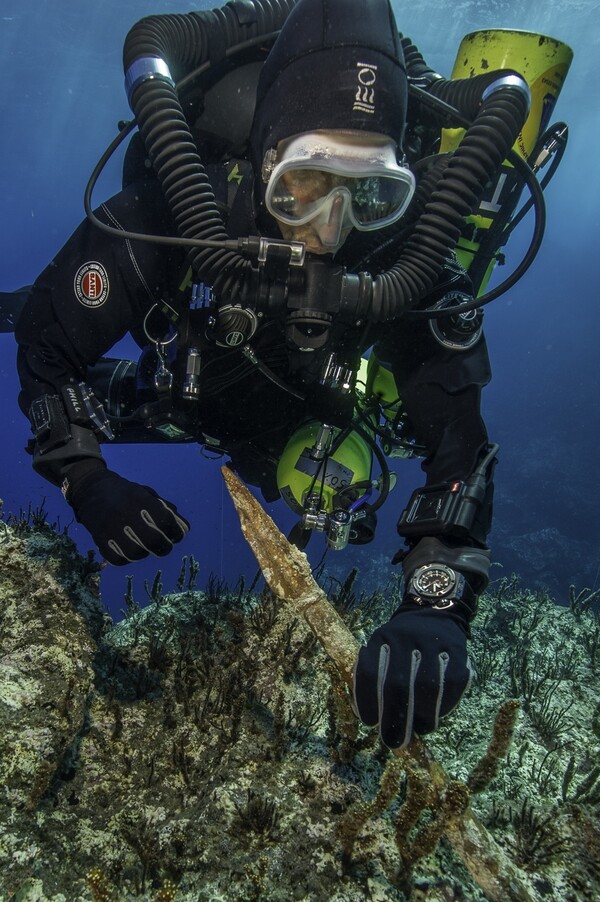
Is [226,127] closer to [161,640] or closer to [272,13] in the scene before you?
[272,13]

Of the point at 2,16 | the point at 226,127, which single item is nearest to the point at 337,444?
the point at 226,127

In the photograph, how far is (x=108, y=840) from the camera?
215cm

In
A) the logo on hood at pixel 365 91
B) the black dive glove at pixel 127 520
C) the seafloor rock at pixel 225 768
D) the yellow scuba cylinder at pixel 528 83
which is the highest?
the yellow scuba cylinder at pixel 528 83

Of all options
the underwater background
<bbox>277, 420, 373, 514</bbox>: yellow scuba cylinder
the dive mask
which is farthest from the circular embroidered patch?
<bbox>277, 420, 373, 514</bbox>: yellow scuba cylinder

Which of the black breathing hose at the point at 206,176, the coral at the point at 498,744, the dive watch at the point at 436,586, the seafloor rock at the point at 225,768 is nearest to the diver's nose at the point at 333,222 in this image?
the black breathing hose at the point at 206,176

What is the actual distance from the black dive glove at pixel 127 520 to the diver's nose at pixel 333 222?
5.58 feet

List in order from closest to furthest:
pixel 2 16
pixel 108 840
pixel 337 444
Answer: pixel 108 840 < pixel 337 444 < pixel 2 16

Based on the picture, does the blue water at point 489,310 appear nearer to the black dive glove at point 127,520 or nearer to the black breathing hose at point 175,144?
the black dive glove at point 127,520

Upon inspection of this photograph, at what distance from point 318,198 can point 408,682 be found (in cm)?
245

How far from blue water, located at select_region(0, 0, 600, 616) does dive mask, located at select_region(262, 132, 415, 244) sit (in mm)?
3411

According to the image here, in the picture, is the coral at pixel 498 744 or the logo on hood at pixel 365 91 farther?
the logo on hood at pixel 365 91

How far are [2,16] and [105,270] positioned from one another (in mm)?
41665

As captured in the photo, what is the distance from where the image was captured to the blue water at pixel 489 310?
2412cm

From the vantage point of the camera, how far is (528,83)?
3926 mm
